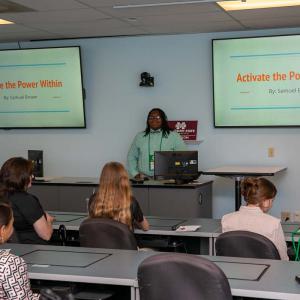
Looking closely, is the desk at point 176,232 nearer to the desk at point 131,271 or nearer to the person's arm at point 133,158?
the desk at point 131,271

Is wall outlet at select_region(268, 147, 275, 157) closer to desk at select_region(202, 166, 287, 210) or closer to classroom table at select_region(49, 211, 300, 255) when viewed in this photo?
desk at select_region(202, 166, 287, 210)

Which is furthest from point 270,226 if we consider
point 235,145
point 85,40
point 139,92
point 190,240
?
point 85,40

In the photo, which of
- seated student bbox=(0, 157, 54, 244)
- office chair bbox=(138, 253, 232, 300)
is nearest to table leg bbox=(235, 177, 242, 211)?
seated student bbox=(0, 157, 54, 244)

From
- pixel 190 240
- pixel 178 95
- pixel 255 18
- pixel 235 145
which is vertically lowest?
pixel 190 240

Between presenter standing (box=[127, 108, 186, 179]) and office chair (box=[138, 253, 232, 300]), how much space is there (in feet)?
14.9

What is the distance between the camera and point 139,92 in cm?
788

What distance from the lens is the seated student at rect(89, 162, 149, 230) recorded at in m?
4.24

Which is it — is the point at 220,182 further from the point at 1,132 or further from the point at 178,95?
the point at 1,132

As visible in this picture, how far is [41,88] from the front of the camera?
26.7ft

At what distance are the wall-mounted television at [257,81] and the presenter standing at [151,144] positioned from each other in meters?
0.60

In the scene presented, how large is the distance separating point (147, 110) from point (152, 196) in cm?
152

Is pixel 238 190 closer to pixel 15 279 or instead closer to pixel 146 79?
pixel 146 79

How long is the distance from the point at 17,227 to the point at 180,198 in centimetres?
269

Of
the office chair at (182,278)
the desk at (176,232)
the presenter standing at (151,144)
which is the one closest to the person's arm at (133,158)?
the presenter standing at (151,144)
